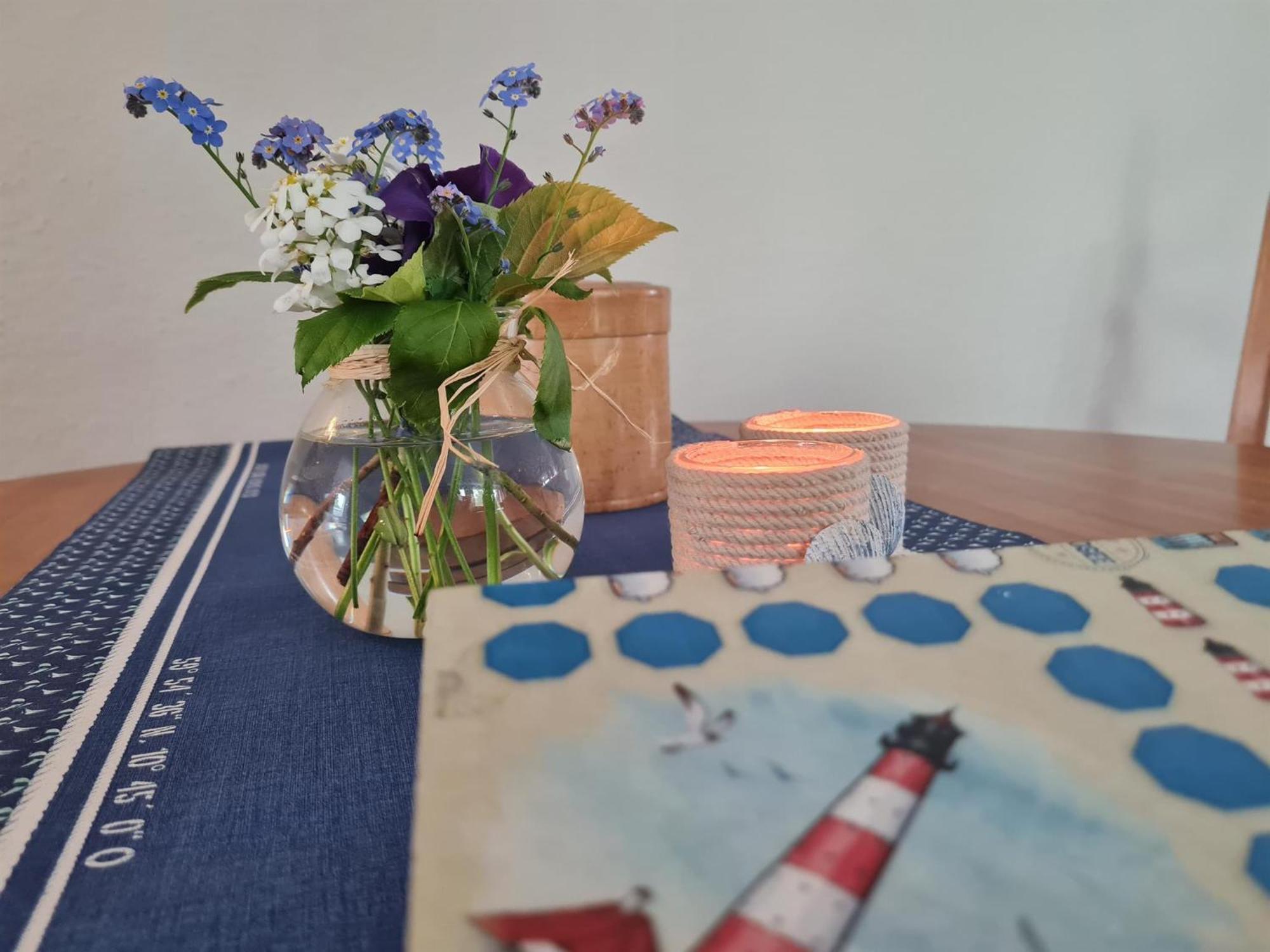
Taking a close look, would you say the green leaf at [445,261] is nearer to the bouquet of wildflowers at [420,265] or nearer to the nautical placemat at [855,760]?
the bouquet of wildflowers at [420,265]

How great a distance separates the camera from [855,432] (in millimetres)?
558

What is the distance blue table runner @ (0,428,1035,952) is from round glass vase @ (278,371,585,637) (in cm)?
4

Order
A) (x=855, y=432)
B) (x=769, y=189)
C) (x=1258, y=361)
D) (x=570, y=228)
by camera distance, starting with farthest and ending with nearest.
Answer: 1. (x=769, y=189)
2. (x=1258, y=361)
3. (x=855, y=432)
4. (x=570, y=228)

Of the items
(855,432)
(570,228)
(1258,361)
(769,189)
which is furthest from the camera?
(769,189)

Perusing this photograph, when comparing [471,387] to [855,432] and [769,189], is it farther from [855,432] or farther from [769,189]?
[769,189]

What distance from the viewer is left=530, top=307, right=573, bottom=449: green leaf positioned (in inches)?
17.2

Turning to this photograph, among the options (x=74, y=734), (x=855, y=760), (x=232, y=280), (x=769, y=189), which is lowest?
(x=74, y=734)

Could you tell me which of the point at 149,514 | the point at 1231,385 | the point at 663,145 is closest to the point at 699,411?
the point at 663,145

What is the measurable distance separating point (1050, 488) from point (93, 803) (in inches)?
29.9

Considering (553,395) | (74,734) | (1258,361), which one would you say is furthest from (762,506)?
(1258,361)

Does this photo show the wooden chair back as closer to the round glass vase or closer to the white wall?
the white wall

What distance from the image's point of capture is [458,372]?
0.41 meters

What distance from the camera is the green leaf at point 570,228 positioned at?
446mm

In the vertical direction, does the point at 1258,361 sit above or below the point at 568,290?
below
